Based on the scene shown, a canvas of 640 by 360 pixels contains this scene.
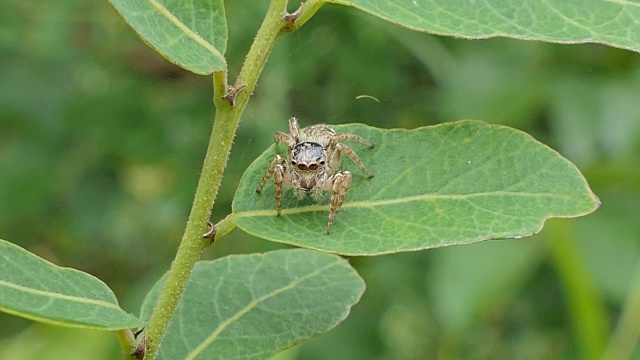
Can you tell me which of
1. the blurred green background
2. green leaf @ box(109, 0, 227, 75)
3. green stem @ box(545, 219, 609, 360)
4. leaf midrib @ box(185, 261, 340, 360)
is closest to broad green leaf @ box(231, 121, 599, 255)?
leaf midrib @ box(185, 261, 340, 360)

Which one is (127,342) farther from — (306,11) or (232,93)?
(306,11)

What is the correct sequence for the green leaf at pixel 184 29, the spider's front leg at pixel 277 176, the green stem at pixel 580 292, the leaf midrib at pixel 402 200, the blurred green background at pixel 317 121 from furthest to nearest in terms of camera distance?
→ the blurred green background at pixel 317 121 → the green stem at pixel 580 292 → the spider's front leg at pixel 277 176 → the leaf midrib at pixel 402 200 → the green leaf at pixel 184 29

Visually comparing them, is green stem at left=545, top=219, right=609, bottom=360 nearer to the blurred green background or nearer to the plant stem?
the blurred green background

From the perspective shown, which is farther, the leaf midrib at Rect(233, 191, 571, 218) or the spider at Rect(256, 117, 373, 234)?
the spider at Rect(256, 117, 373, 234)

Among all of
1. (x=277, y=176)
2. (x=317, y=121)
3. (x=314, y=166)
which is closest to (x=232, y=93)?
(x=277, y=176)

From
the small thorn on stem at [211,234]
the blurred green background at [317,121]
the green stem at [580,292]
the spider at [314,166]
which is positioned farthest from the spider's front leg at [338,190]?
the blurred green background at [317,121]

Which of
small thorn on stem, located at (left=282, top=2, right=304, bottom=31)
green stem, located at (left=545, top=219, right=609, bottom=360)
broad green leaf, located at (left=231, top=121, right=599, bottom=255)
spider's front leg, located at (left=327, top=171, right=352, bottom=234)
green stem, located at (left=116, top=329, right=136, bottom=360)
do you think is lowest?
green stem, located at (left=545, top=219, right=609, bottom=360)

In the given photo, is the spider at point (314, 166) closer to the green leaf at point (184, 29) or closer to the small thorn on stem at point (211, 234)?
the small thorn on stem at point (211, 234)
